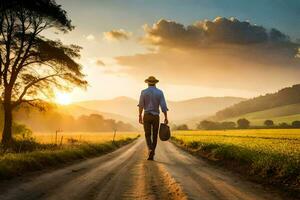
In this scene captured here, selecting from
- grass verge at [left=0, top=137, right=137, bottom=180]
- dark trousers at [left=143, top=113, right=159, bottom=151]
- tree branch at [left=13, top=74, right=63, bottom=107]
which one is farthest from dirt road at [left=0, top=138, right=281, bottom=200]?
tree branch at [left=13, top=74, right=63, bottom=107]

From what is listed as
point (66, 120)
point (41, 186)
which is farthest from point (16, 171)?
point (66, 120)

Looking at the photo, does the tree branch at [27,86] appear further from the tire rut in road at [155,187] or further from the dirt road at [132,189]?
the tire rut in road at [155,187]

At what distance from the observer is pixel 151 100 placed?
1462cm

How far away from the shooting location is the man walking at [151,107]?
14555 millimetres

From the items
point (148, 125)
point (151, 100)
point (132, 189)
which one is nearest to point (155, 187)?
point (132, 189)

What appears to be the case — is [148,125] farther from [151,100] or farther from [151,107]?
[151,100]

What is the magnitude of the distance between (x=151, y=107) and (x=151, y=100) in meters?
0.28

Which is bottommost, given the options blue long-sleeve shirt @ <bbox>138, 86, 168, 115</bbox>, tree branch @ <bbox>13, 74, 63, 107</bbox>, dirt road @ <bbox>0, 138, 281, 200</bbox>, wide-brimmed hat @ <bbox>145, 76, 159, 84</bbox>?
dirt road @ <bbox>0, 138, 281, 200</bbox>

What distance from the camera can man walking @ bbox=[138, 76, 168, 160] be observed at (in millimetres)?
14555

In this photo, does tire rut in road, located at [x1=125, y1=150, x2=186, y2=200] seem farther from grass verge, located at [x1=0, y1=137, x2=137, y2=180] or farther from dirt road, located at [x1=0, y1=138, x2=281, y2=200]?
grass verge, located at [x1=0, y1=137, x2=137, y2=180]

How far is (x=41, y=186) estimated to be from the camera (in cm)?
842

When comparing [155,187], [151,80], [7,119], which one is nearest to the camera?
[155,187]

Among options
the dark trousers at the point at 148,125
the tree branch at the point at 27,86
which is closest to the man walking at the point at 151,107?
the dark trousers at the point at 148,125

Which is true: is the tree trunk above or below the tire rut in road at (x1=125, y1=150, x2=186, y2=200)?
above
